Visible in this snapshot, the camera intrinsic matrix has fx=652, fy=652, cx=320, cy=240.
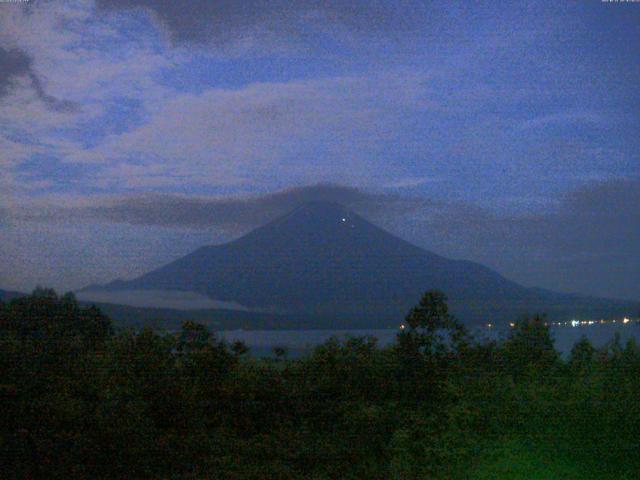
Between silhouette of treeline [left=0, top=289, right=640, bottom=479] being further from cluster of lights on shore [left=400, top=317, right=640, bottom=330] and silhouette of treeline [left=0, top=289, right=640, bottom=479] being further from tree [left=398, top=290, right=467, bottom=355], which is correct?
cluster of lights on shore [left=400, top=317, right=640, bottom=330]

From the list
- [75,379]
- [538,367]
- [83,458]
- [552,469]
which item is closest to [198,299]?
[75,379]

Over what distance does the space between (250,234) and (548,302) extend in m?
4.65

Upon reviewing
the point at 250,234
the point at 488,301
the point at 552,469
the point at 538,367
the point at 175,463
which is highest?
the point at 250,234

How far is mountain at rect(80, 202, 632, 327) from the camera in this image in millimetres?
8562

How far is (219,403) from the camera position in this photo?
654 cm

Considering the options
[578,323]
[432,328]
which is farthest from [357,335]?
[578,323]

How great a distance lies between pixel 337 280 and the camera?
377 inches

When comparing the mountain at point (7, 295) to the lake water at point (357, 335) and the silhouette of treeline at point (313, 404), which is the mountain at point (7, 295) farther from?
the lake water at point (357, 335)

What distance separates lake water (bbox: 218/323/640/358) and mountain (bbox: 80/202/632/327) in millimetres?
869

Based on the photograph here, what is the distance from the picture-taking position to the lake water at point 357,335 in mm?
6012

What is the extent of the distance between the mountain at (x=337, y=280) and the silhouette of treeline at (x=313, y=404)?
4.98 ft

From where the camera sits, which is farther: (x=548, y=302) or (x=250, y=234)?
(x=250, y=234)

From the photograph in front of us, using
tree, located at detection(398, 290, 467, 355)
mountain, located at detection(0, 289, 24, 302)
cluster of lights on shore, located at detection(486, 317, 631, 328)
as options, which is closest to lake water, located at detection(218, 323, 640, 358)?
cluster of lights on shore, located at detection(486, 317, 631, 328)

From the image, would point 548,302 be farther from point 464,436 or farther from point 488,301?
point 464,436
